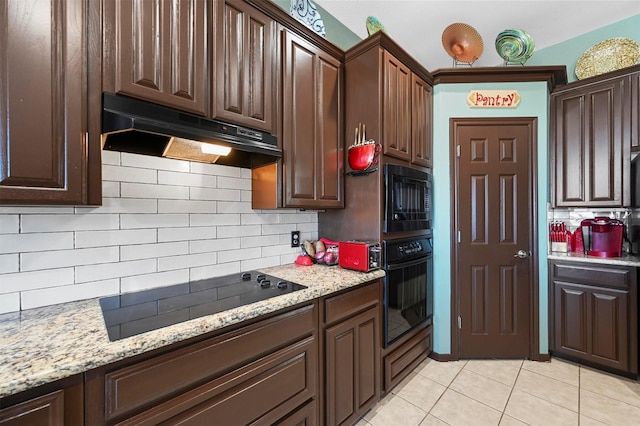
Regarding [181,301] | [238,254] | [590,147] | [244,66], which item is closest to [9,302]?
[181,301]

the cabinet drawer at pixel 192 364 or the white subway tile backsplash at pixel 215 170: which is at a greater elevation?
the white subway tile backsplash at pixel 215 170

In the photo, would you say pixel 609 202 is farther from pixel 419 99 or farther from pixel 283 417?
pixel 283 417

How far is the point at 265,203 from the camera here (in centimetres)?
179

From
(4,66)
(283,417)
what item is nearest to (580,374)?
(283,417)

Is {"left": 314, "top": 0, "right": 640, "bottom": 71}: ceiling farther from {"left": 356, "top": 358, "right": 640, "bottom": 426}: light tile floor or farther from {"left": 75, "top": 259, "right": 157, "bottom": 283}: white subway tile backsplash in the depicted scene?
{"left": 356, "top": 358, "right": 640, "bottom": 426}: light tile floor

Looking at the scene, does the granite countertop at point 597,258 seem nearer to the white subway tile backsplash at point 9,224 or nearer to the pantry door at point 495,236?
the pantry door at point 495,236

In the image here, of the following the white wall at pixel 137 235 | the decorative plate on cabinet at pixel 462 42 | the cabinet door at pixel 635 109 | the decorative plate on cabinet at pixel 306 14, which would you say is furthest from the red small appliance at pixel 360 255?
the cabinet door at pixel 635 109

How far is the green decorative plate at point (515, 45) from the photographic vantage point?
7.81ft

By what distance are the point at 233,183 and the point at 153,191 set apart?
1.54ft

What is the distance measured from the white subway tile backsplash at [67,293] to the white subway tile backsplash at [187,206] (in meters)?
0.43

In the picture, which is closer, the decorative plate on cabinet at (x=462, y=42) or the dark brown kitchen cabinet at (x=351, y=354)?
the dark brown kitchen cabinet at (x=351, y=354)

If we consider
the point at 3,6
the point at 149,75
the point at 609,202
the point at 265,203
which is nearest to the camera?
the point at 3,6

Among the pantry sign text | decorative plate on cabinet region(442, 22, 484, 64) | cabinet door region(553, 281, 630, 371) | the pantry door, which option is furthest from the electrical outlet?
cabinet door region(553, 281, 630, 371)

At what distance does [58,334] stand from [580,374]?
11.0 feet
